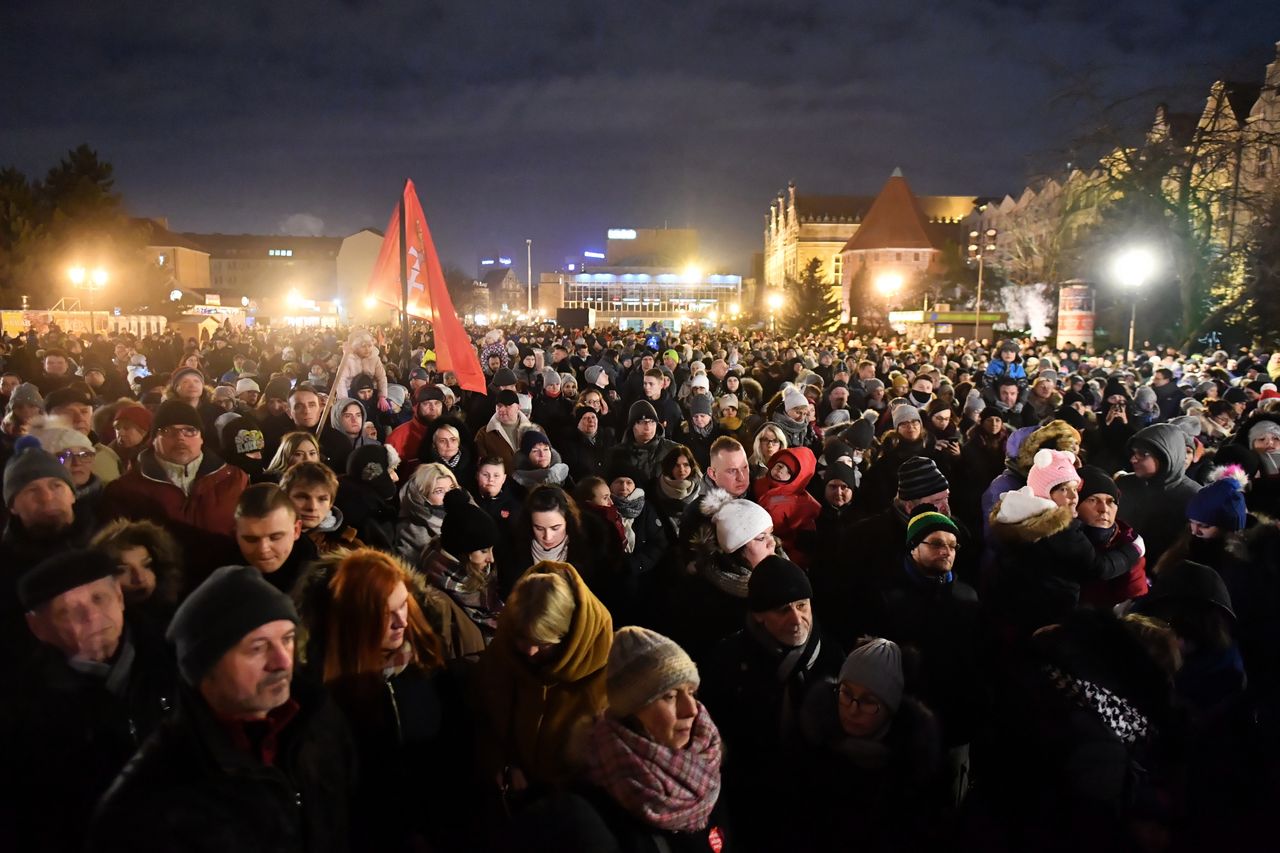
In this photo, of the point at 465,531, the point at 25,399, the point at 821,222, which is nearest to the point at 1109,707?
the point at 465,531

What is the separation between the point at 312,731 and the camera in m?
2.27

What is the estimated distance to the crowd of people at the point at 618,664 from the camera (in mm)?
2172

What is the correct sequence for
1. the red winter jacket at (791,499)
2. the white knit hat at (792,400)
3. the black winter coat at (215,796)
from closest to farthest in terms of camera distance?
the black winter coat at (215,796), the red winter jacket at (791,499), the white knit hat at (792,400)

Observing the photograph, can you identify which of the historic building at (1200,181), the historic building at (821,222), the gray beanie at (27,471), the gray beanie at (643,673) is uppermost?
the historic building at (821,222)

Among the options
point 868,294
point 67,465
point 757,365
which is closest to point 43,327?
point 757,365

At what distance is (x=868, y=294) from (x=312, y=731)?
244ft

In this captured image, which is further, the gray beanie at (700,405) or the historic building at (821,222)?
the historic building at (821,222)

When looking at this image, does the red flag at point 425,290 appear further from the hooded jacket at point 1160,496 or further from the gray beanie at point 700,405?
the hooded jacket at point 1160,496

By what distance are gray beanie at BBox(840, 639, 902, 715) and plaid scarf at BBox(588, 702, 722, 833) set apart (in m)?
0.70

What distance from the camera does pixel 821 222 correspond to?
3794 inches

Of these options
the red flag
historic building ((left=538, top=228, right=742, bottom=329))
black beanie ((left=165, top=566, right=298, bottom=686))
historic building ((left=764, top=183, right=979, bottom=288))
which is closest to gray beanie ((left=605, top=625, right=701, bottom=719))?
black beanie ((left=165, top=566, right=298, bottom=686))

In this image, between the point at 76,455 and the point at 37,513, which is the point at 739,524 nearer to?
the point at 37,513

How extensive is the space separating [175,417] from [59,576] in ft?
8.34

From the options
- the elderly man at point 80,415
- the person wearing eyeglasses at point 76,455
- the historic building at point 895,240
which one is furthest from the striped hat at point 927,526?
the historic building at point 895,240
